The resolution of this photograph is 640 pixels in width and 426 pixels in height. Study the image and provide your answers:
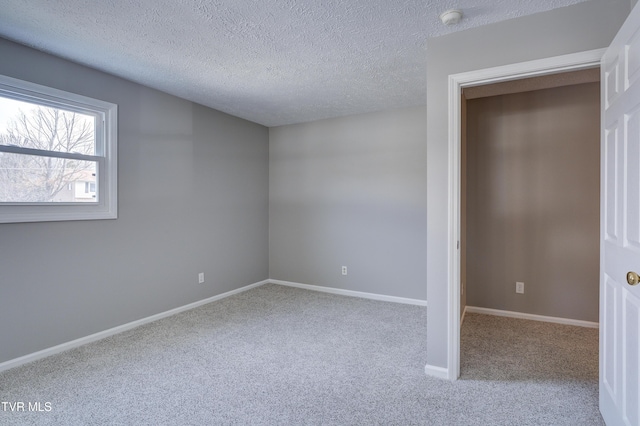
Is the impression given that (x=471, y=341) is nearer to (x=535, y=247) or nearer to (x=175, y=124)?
(x=535, y=247)

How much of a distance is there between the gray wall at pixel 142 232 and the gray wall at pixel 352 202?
0.41 metres

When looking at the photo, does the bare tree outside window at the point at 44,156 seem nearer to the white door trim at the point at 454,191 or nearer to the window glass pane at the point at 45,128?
the window glass pane at the point at 45,128

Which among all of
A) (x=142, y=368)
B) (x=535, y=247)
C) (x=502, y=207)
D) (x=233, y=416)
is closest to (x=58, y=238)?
(x=142, y=368)

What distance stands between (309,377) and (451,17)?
2.52 meters

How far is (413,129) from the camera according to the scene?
400 centimetres

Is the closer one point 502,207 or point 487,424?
point 487,424

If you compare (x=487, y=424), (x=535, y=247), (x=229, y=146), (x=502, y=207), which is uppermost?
(x=229, y=146)

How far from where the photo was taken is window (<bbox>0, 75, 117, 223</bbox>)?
2449 millimetres

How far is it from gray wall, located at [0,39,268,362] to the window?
9 centimetres

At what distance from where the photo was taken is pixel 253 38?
7.72 feet

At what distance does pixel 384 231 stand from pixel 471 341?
1670mm

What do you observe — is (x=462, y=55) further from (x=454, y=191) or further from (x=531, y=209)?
(x=531, y=209)

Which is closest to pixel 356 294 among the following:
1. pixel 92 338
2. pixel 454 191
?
pixel 454 191

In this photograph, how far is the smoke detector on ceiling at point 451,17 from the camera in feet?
6.54
